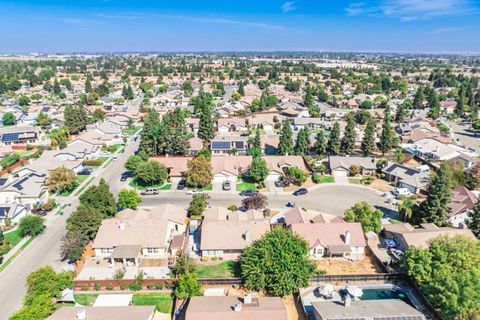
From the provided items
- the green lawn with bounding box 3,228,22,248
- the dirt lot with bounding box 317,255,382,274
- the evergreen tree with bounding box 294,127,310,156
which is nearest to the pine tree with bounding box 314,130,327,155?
the evergreen tree with bounding box 294,127,310,156

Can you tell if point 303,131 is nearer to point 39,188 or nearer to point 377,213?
point 377,213

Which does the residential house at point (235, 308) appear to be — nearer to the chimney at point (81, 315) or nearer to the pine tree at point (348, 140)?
the chimney at point (81, 315)

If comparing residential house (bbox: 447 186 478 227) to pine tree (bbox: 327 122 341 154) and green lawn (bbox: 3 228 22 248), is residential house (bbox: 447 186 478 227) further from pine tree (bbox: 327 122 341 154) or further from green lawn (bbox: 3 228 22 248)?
green lawn (bbox: 3 228 22 248)

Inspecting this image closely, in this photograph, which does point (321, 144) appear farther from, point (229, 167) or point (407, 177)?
point (229, 167)

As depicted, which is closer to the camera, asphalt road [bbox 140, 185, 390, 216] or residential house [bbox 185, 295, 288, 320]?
residential house [bbox 185, 295, 288, 320]

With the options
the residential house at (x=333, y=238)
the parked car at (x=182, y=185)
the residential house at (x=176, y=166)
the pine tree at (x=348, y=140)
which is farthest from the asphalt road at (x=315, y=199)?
the pine tree at (x=348, y=140)

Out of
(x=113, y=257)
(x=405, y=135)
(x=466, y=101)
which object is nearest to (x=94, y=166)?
(x=113, y=257)

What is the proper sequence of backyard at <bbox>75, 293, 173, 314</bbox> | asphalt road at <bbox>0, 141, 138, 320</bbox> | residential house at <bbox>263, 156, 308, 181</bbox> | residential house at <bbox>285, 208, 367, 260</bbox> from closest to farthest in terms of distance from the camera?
backyard at <bbox>75, 293, 173, 314</bbox>, asphalt road at <bbox>0, 141, 138, 320</bbox>, residential house at <bbox>285, 208, 367, 260</bbox>, residential house at <bbox>263, 156, 308, 181</bbox>
